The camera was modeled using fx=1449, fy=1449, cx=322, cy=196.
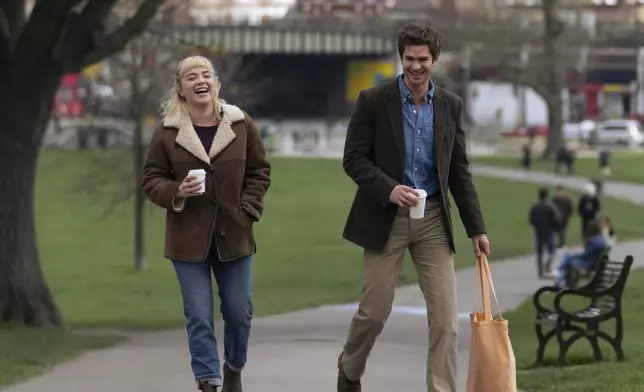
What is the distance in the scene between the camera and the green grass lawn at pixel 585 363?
8023 millimetres

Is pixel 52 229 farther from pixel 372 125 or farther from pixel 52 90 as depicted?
pixel 372 125

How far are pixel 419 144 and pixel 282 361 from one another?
3.71m

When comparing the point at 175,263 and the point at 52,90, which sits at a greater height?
the point at 52,90

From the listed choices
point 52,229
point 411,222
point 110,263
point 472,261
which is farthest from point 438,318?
point 52,229

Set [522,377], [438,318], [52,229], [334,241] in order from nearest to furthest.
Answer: [438,318] → [522,377] → [334,241] → [52,229]

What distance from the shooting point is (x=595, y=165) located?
62688 millimetres

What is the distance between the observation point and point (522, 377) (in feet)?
29.2

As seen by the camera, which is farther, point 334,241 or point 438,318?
point 334,241

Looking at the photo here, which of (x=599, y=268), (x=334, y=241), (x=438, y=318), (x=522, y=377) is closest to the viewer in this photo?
(x=438, y=318)

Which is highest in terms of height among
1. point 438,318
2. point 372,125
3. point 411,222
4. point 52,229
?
point 372,125

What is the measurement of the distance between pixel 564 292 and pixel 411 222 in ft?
Answer: 11.8

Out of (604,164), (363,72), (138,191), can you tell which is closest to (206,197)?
(138,191)

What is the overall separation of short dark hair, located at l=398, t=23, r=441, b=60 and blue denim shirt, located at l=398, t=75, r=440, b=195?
22cm

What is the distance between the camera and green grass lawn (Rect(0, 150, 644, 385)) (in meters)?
19.7
